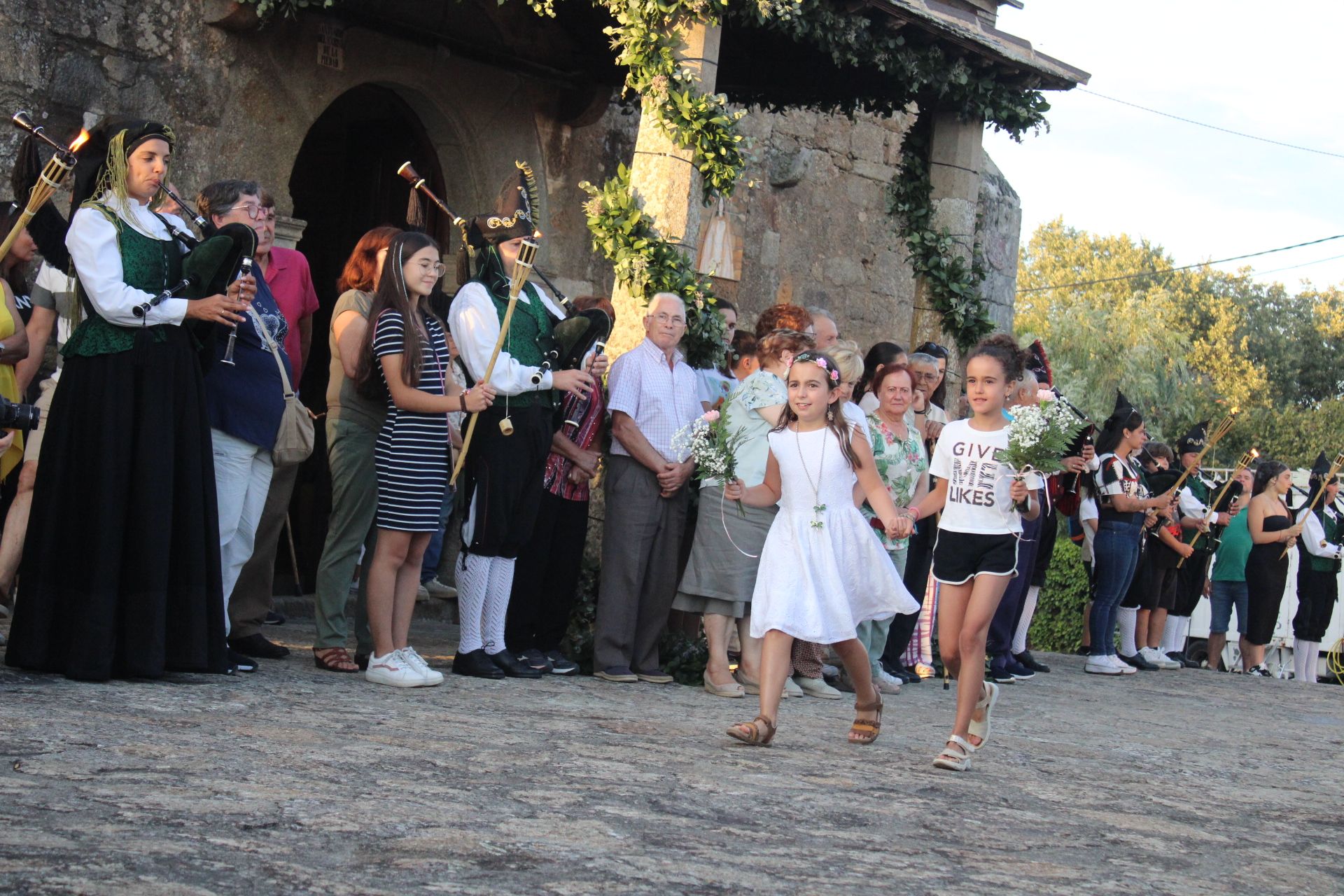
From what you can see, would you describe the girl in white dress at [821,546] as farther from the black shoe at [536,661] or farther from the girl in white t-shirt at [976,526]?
the black shoe at [536,661]

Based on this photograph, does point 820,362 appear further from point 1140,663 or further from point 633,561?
point 1140,663

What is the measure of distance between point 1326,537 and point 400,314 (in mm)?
9894

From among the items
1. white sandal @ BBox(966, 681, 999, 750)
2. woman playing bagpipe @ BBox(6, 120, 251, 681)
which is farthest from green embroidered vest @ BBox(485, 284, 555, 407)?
white sandal @ BBox(966, 681, 999, 750)

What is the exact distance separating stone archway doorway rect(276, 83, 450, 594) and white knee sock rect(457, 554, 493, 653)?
339cm

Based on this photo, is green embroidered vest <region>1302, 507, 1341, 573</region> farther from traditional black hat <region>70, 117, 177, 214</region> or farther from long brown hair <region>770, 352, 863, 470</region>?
traditional black hat <region>70, 117, 177, 214</region>

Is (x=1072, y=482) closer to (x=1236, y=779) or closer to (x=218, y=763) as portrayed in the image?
(x=1236, y=779)

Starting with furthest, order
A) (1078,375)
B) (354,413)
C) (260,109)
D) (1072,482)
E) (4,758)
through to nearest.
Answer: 1. (1078,375)
2. (1072,482)
3. (260,109)
4. (354,413)
5. (4,758)

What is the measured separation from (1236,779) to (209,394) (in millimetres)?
4179

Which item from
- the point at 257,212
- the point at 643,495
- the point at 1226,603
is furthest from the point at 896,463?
the point at 1226,603

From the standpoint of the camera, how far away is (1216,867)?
3.85m

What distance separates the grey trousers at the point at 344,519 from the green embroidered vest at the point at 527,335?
0.64 meters

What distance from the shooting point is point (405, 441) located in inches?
233

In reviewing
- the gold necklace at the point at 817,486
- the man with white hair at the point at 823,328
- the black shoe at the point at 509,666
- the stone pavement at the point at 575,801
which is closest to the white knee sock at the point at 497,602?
the black shoe at the point at 509,666

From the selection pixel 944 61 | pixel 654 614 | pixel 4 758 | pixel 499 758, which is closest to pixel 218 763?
pixel 4 758
